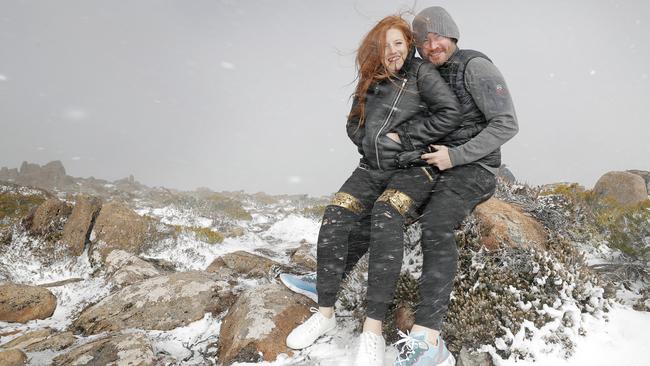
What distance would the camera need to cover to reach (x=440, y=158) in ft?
9.32

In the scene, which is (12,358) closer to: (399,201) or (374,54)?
(399,201)

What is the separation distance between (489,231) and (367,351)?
1.70 meters

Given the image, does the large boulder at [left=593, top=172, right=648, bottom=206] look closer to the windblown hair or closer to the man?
the man

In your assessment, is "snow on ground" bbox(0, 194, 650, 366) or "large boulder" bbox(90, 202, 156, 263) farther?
Answer: "large boulder" bbox(90, 202, 156, 263)

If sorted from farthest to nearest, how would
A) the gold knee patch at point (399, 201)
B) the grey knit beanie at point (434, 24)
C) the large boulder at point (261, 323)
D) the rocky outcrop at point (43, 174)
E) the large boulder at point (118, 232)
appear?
the rocky outcrop at point (43, 174) < the large boulder at point (118, 232) < the grey knit beanie at point (434, 24) < the large boulder at point (261, 323) < the gold knee patch at point (399, 201)

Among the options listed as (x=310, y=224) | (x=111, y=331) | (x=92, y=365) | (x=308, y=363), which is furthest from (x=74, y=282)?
(x=310, y=224)

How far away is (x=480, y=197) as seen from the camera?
295 centimetres

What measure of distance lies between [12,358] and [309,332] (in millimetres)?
2518

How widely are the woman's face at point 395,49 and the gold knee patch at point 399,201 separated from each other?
118cm

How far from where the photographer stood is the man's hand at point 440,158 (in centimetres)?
283

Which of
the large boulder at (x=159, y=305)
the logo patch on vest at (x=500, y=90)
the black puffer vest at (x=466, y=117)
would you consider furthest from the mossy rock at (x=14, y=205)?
the logo patch on vest at (x=500, y=90)

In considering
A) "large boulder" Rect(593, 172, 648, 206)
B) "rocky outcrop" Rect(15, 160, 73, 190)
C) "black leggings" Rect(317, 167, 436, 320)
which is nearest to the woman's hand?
"black leggings" Rect(317, 167, 436, 320)

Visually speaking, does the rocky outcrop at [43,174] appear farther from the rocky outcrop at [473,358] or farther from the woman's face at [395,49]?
the rocky outcrop at [473,358]

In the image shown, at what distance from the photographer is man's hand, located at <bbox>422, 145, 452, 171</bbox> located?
2832 mm
